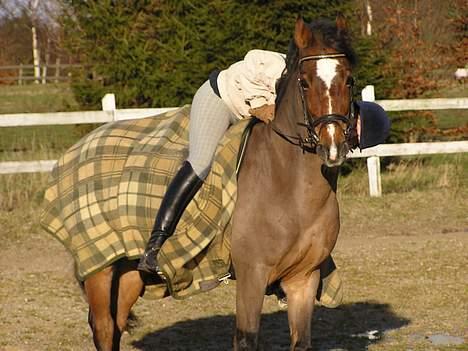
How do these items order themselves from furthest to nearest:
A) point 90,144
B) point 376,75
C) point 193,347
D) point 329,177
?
1. point 376,75
2. point 193,347
3. point 90,144
4. point 329,177

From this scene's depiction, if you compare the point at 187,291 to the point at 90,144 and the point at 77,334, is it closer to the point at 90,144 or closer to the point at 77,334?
the point at 90,144

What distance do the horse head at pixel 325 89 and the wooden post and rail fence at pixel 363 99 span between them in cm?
638

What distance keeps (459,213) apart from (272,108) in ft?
22.7

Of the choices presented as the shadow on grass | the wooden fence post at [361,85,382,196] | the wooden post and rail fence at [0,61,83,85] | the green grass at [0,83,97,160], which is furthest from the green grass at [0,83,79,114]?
the shadow on grass

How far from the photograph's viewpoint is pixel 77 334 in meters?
6.65

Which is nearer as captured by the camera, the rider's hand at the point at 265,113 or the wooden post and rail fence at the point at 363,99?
the rider's hand at the point at 265,113

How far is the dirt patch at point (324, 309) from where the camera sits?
21.0ft

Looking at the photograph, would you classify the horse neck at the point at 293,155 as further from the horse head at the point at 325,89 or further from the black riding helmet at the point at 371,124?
the black riding helmet at the point at 371,124

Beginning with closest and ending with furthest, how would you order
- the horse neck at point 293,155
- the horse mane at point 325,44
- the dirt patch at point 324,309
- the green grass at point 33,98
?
the horse mane at point 325,44
the horse neck at point 293,155
the dirt patch at point 324,309
the green grass at point 33,98

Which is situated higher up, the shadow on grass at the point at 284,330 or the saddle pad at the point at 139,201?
the saddle pad at the point at 139,201

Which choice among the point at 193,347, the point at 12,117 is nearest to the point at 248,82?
the point at 193,347

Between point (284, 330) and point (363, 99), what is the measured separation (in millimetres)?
6132

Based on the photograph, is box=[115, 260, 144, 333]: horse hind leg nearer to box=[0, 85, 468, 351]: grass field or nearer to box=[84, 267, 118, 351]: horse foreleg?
box=[84, 267, 118, 351]: horse foreleg

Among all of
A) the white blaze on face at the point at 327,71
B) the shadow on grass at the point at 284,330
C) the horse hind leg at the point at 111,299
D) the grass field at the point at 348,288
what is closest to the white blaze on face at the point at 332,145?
the white blaze on face at the point at 327,71
